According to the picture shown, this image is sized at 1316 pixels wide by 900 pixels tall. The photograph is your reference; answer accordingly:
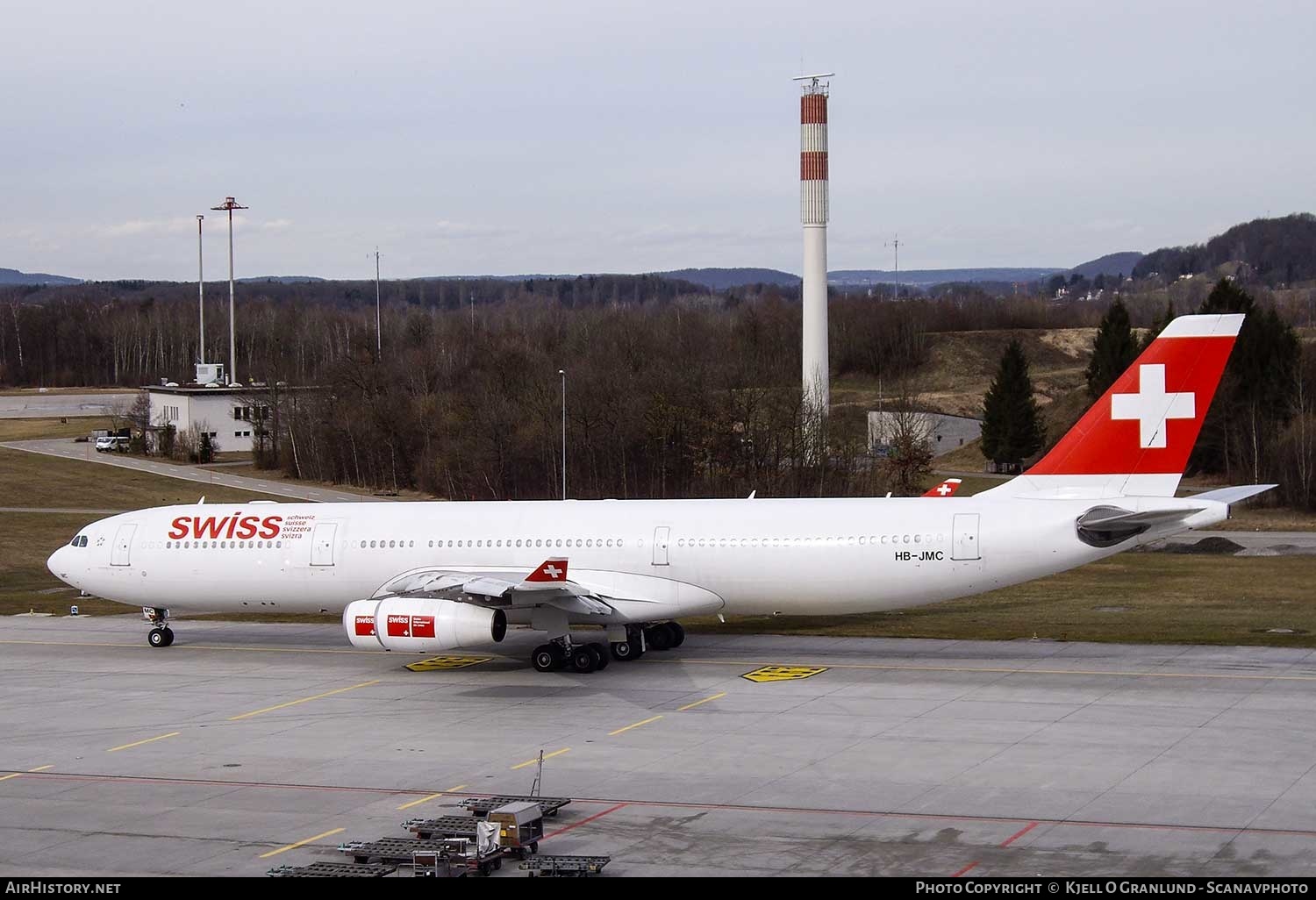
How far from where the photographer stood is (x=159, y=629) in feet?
117

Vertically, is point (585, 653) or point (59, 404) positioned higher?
point (59, 404)

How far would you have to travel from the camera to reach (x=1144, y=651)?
3089 centimetres

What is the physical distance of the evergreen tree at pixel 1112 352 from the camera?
314 feet

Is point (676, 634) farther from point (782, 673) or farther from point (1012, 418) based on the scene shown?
point (1012, 418)

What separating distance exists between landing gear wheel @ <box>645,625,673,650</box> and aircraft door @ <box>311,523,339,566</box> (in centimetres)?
752

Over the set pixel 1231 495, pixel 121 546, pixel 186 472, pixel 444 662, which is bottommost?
pixel 444 662

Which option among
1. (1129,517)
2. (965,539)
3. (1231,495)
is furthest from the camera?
(965,539)

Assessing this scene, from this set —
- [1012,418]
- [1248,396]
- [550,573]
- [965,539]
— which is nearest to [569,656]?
[550,573]

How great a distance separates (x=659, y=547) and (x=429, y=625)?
5459 mm

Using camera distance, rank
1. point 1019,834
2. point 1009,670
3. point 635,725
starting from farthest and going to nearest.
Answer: point 1009,670, point 635,725, point 1019,834

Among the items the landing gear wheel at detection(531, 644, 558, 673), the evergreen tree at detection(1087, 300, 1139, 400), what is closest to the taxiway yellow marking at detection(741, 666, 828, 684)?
the landing gear wheel at detection(531, 644, 558, 673)

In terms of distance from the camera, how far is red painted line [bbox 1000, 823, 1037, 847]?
56.9 ft

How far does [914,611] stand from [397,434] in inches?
2289
